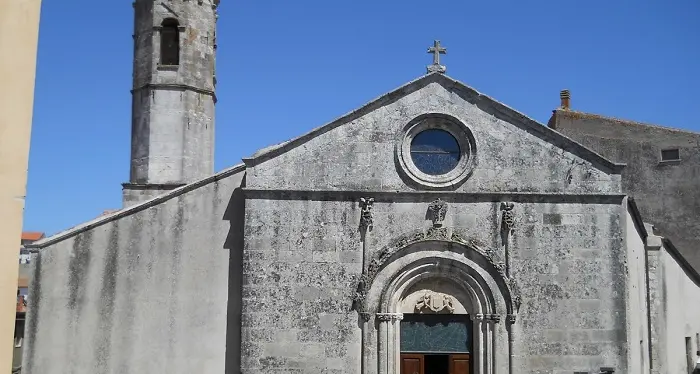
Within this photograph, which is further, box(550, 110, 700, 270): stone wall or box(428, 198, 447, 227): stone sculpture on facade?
box(550, 110, 700, 270): stone wall

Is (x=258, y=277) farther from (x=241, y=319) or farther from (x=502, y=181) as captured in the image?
(x=502, y=181)

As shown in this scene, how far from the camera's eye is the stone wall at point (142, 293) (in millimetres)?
14500

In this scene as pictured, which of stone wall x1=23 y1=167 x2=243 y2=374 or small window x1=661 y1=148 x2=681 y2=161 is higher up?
small window x1=661 y1=148 x2=681 y2=161

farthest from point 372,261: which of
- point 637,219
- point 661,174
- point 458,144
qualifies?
point 661,174

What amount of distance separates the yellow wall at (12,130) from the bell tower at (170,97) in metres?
14.5

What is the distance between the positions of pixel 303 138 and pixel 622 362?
7.34m

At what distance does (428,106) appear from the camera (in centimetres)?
1518

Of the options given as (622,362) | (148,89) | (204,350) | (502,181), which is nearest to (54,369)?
(204,350)

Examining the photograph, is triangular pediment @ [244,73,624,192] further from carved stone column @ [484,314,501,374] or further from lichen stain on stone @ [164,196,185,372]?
carved stone column @ [484,314,501,374]

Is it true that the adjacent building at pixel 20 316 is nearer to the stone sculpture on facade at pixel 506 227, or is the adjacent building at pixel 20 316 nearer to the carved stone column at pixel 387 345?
the carved stone column at pixel 387 345

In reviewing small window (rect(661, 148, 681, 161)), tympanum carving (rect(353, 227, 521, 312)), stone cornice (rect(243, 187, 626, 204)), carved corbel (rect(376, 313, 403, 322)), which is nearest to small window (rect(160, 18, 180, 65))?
stone cornice (rect(243, 187, 626, 204))

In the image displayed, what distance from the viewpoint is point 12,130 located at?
185 inches

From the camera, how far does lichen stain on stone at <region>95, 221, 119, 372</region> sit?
47.6ft

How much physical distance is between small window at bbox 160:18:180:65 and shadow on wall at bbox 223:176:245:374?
6208mm
